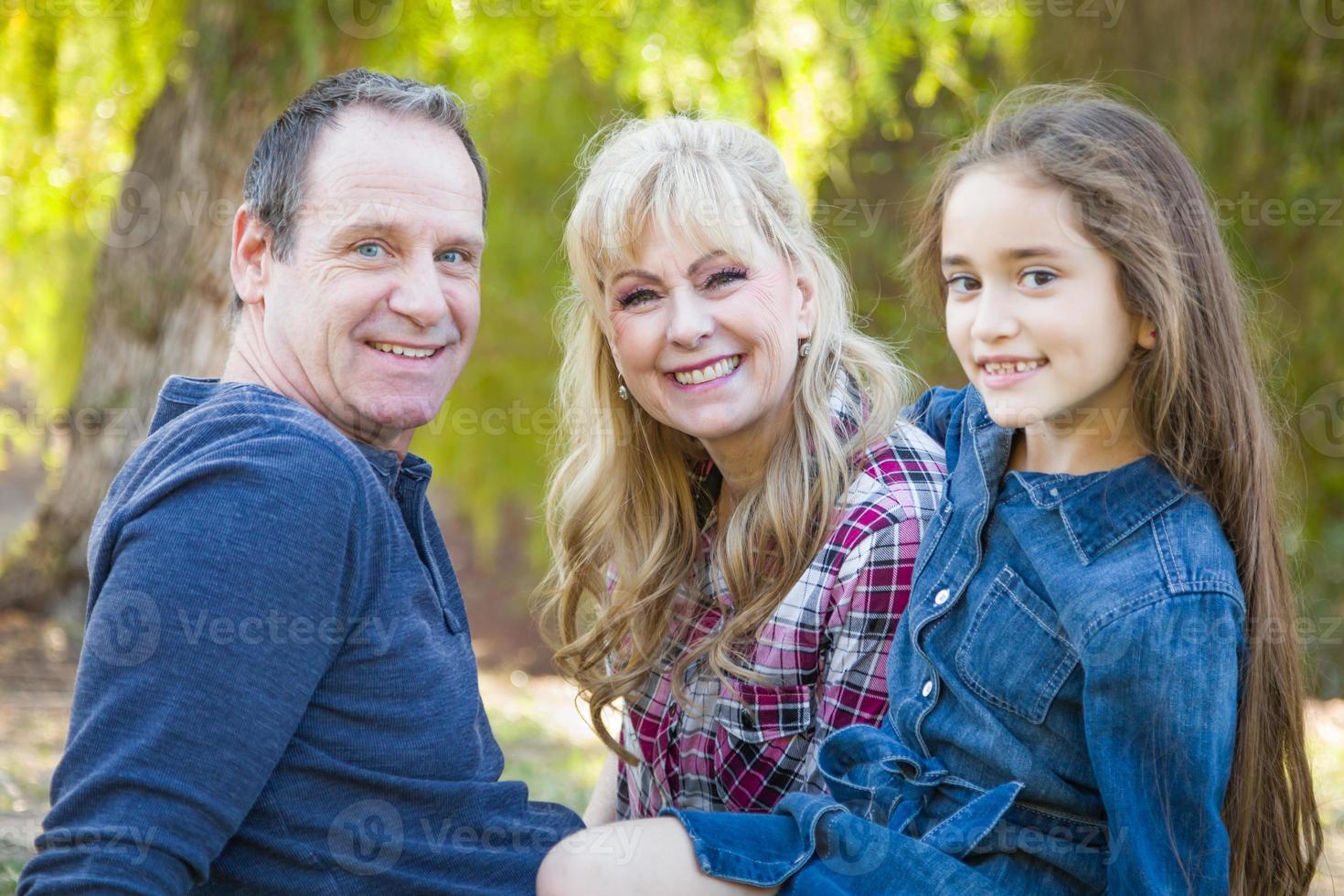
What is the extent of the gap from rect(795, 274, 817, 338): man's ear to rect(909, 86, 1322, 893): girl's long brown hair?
582 mm

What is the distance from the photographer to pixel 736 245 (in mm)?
2260

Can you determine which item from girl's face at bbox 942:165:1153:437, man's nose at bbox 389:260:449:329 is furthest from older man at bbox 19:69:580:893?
girl's face at bbox 942:165:1153:437

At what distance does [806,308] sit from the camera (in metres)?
2.43

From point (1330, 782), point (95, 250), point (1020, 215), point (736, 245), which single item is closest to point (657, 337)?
point (736, 245)

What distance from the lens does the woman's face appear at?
7.43ft

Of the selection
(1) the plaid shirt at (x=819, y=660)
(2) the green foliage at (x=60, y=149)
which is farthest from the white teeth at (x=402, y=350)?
(2) the green foliage at (x=60, y=149)

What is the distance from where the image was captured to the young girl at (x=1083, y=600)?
1.67 metres

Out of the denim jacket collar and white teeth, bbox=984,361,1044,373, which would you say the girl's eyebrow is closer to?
white teeth, bbox=984,361,1044,373

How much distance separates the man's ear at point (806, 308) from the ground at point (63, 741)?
3.38ft

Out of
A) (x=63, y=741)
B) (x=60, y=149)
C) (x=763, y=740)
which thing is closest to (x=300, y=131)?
(x=763, y=740)

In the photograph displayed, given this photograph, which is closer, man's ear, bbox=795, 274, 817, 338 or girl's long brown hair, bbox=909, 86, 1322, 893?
girl's long brown hair, bbox=909, 86, 1322, 893

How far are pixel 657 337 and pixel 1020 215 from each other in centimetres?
72

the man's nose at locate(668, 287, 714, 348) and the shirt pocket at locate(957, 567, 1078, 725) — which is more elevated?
the man's nose at locate(668, 287, 714, 348)

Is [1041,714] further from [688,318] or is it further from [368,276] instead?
[368,276]
